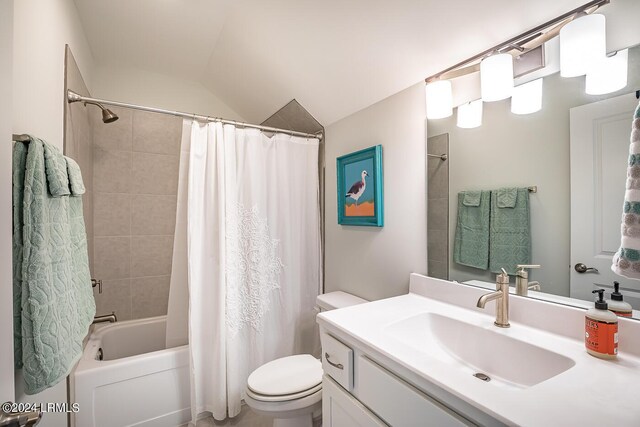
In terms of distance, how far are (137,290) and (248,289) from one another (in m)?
1.14

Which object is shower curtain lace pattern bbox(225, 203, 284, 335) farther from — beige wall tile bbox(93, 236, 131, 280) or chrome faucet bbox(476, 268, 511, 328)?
chrome faucet bbox(476, 268, 511, 328)

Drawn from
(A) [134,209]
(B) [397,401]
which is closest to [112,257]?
(A) [134,209]

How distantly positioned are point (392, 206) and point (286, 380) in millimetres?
1052

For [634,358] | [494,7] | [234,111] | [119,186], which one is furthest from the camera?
[234,111]

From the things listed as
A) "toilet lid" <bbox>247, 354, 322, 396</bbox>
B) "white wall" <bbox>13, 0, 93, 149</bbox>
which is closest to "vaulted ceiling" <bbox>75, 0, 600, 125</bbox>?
"white wall" <bbox>13, 0, 93, 149</bbox>

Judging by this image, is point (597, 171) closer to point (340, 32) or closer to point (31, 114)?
point (340, 32)

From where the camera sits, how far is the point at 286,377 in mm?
1454

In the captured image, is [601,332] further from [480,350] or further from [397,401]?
[397,401]

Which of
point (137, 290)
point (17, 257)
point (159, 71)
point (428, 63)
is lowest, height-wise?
point (137, 290)

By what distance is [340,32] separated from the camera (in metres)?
1.41

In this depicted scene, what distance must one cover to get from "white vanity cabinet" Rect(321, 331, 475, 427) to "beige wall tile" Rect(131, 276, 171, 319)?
72.1 inches

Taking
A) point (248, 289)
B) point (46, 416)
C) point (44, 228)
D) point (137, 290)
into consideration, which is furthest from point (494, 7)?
point (137, 290)

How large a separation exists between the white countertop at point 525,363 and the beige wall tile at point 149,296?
6.06 ft

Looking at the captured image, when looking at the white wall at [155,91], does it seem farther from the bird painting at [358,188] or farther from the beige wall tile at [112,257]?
the bird painting at [358,188]
